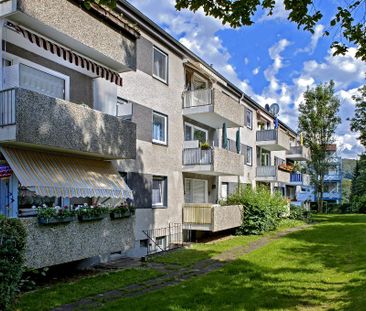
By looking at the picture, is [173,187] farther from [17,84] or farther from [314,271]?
[17,84]

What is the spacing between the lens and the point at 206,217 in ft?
67.6

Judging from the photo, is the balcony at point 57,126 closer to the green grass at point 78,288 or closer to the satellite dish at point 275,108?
the green grass at point 78,288

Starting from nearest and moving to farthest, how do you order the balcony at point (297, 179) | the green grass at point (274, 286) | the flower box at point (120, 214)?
the green grass at point (274, 286)
the flower box at point (120, 214)
the balcony at point (297, 179)

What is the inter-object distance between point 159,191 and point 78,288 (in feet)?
31.9

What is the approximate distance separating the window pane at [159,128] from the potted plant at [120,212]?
251 inches

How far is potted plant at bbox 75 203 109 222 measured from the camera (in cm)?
1144

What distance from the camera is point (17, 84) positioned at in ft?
34.6

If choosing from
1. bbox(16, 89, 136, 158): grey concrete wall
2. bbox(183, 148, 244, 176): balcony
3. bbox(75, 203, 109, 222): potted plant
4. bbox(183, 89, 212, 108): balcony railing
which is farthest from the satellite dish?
bbox(75, 203, 109, 222): potted plant

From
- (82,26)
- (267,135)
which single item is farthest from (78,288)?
(267,135)

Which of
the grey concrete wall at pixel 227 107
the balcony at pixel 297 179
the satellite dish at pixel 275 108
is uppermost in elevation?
the satellite dish at pixel 275 108

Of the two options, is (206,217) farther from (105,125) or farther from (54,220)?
(54,220)

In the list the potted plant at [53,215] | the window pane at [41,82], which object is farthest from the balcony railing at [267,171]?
the potted plant at [53,215]

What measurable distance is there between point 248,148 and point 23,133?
27.1 metres

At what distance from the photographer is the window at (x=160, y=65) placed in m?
19.7
